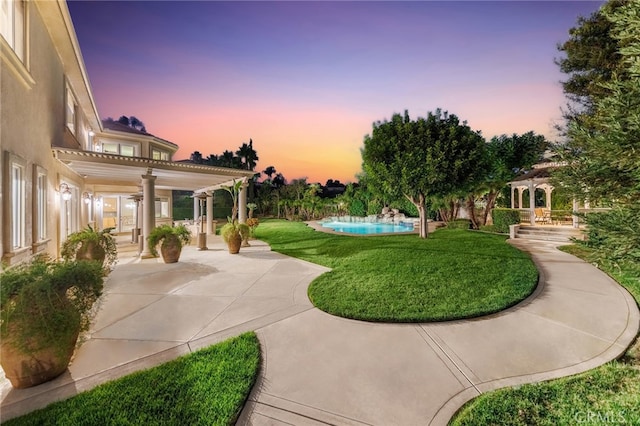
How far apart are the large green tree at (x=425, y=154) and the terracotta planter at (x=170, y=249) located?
9375mm

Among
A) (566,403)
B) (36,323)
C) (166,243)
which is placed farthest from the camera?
(166,243)

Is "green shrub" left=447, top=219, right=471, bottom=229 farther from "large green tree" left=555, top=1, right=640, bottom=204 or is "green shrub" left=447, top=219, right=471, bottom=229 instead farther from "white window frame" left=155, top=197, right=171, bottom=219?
"white window frame" left=155, top=197, right=171, bottom=219

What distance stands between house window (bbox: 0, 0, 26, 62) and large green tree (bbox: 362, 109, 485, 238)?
11.6 m

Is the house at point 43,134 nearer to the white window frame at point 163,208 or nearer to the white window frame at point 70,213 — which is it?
the white window frame at point 70,213

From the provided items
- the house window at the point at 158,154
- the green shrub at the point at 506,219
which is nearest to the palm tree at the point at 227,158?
the house window at the point at 158,154

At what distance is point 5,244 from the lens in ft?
14.3

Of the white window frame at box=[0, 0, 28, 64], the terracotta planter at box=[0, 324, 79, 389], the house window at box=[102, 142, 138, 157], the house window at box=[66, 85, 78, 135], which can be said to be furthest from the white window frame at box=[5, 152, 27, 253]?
the house window at box=[102, 142, 138, 157]

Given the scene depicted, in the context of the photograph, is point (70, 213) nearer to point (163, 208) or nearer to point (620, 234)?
point (163, 208)

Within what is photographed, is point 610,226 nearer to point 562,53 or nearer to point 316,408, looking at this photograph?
point 316,408

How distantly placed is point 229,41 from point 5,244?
12.4 m

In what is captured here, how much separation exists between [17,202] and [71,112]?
6680 millimetres

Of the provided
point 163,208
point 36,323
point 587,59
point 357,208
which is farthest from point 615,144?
point 357,208

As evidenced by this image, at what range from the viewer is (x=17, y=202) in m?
4.88

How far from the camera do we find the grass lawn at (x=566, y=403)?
2373 mm
